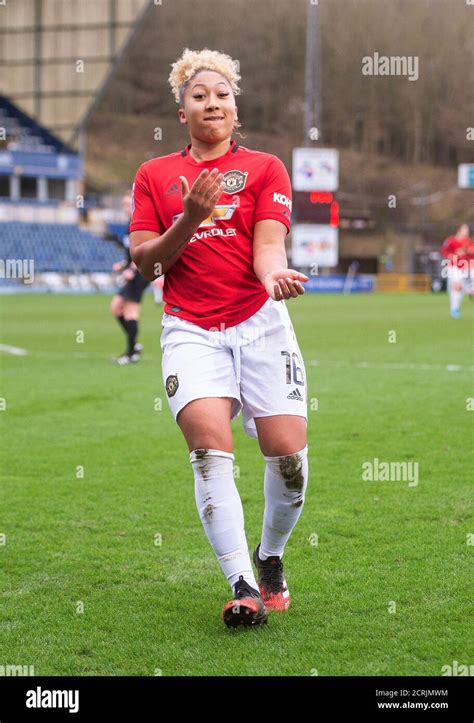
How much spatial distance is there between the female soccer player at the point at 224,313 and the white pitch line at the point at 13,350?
1311 cm

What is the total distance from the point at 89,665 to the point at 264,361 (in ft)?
4.76

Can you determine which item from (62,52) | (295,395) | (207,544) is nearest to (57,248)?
(62,52)

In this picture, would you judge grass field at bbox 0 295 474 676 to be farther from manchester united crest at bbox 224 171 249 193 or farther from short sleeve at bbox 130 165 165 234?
manchester united crest at bbox 224 171 249 193

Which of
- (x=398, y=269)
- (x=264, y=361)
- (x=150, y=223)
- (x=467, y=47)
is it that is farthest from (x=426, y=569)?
(x=467, y=47)

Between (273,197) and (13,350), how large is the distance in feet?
46.2

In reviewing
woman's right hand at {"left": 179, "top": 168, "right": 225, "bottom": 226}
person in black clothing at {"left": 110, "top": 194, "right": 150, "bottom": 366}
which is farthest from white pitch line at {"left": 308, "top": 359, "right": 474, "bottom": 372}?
woman's right hand at {"left": 179, "top": 168, "right": 225, "bottom": 226}

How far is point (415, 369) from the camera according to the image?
46.5ft

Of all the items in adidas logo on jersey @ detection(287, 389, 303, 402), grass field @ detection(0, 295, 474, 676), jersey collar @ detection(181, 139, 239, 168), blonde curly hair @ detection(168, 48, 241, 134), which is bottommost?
grass field @ detection(0, 295, 474, 676)

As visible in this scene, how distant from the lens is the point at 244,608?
430 cm

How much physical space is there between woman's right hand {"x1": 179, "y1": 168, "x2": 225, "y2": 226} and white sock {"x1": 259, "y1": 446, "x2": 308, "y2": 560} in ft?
3.69

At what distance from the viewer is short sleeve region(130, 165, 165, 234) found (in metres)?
4.58

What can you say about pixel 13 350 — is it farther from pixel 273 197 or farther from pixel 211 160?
pixel 273 197

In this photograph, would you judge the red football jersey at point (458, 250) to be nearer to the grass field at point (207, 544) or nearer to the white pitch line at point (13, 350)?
the white pitch line at point (13, 350)

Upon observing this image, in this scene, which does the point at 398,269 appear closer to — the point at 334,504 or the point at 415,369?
the point at 415,369
